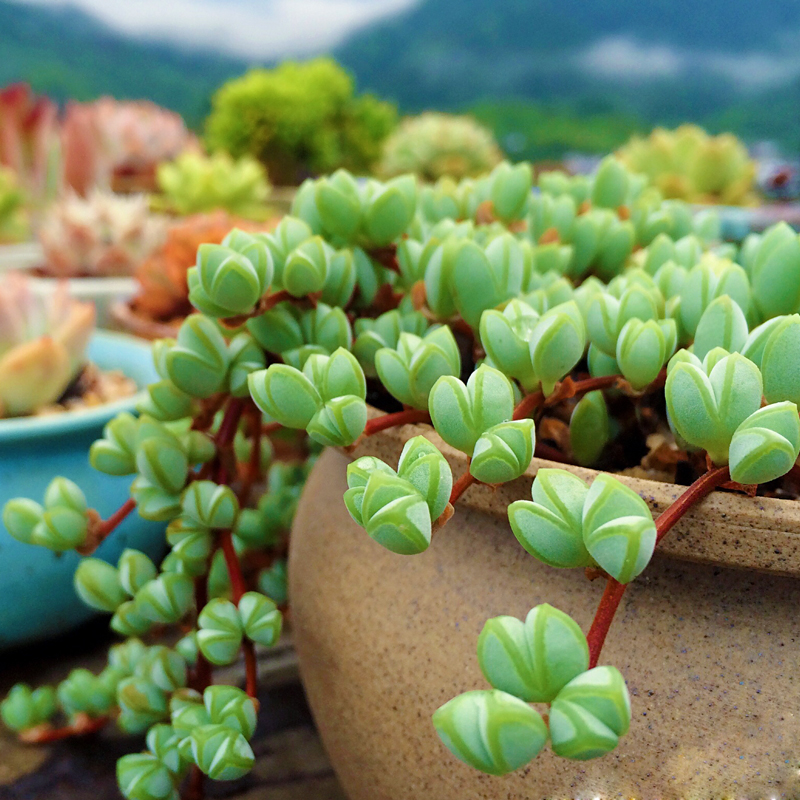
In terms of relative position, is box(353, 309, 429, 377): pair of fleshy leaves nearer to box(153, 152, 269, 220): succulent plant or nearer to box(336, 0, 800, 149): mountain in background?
box(153, 152, 269, 220): succulent plant

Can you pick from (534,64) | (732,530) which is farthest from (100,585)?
(534,64)

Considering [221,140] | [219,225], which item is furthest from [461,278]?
[221,140]

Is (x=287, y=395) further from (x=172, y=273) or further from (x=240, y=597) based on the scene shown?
(x=172, y=273)

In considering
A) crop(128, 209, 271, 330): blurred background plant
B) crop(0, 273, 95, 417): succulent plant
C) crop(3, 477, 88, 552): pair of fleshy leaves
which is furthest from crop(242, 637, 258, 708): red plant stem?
crop(128, 209, 271, 330): blurred background plant

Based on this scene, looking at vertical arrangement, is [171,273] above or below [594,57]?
below

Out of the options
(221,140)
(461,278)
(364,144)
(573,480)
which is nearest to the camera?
(573,480)

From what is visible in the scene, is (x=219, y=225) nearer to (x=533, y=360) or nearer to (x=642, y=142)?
(x=533, y=360)

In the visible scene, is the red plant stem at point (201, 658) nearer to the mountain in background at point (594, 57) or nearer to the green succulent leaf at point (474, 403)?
the green succulent leaf at point (474, 403)

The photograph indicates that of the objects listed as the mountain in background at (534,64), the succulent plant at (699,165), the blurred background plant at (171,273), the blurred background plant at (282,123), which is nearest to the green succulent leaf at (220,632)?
the blurred background plant at (171,273)
